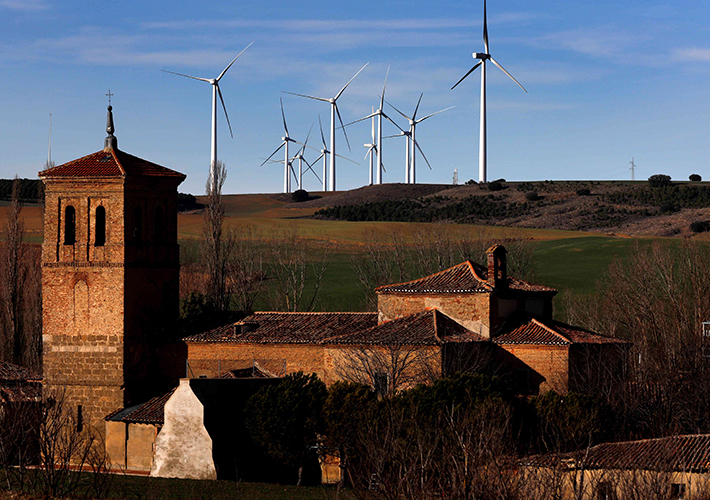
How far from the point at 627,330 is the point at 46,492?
139 feet

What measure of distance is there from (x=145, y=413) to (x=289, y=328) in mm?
6792

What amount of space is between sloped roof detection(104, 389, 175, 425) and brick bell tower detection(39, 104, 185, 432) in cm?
53

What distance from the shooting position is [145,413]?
121ft

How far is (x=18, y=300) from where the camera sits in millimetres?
53688

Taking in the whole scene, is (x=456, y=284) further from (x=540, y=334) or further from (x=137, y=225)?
(x=137, y=225)

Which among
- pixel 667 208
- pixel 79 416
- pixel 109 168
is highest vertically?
pixel 667 208

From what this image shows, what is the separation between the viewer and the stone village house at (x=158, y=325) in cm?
3616

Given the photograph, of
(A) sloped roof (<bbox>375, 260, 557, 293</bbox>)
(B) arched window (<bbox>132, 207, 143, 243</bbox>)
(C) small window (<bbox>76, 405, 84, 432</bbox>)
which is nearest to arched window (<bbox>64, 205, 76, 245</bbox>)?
(B) arched window (<bbox>132, 207, 143, 243</bbox>)

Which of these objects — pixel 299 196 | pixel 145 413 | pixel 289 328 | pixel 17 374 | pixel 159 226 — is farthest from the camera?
pixel 299 196

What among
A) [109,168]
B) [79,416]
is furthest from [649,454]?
[109,168]

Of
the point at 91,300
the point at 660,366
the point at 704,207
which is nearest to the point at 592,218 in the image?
the point at 704,207

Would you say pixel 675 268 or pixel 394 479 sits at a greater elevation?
pixel 675 268

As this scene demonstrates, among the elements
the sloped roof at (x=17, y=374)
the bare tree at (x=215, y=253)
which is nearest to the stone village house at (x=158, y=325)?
the sloped roof at (x=17, y=374)

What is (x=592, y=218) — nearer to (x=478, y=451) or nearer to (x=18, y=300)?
(x=18, y=300)
